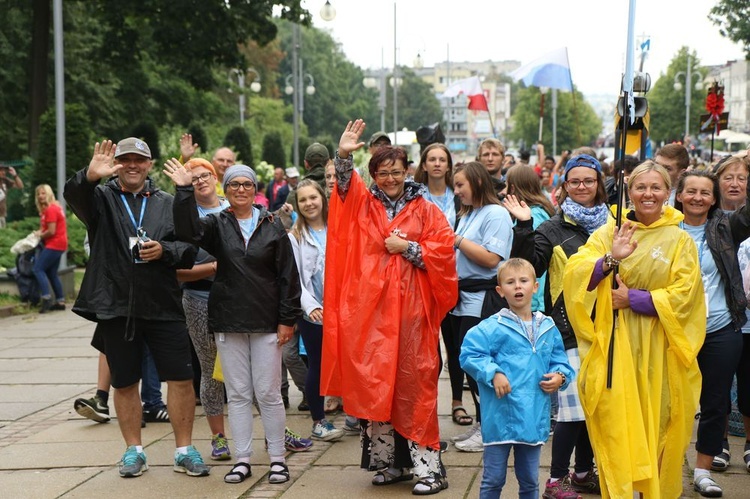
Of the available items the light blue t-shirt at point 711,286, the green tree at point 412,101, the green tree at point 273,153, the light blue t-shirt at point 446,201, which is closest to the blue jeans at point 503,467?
the light blue t-shirt at point 711,286

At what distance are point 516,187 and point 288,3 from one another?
20933mm

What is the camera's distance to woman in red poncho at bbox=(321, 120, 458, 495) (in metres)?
6.01

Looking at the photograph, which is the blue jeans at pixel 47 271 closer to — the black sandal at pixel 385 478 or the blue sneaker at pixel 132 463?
the blue sneaker at pixel 132 463

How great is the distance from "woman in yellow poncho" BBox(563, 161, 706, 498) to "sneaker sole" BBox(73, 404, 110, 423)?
13.6 ft

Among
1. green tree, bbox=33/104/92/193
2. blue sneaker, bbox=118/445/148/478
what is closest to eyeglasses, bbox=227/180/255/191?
blue sneaker, bbox=118/445/148/478

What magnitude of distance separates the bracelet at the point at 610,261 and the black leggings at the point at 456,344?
1855 mm

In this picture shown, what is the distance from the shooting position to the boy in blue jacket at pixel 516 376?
5.19 meters

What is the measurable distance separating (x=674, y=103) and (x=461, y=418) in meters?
75.6

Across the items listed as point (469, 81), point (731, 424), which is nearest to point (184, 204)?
point (731, 424)

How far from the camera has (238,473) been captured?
6.43 m

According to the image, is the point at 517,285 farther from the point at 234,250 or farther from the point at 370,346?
the point at 234,250

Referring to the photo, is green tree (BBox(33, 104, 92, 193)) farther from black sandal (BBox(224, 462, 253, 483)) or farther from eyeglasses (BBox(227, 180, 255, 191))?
black sandal (BBox(224, 462, 253, 483))

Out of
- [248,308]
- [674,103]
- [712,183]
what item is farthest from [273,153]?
[674,103]

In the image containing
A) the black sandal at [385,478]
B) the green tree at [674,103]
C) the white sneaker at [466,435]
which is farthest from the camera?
the green tree at [674,103]
